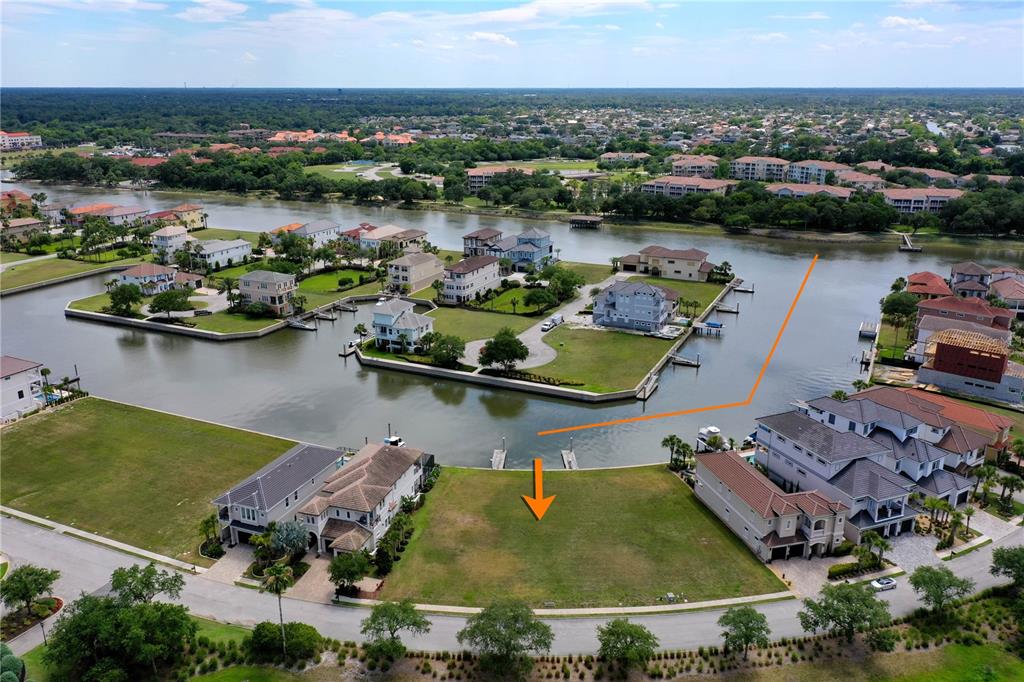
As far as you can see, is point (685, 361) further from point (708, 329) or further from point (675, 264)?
point (675, 264)

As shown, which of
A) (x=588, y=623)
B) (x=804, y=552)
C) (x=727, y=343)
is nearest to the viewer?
(x=588, y=623)

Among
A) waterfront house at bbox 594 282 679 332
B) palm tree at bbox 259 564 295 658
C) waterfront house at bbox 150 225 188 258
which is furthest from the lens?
waterfront house at bbox 150 225 188 258

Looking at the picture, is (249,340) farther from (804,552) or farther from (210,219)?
(210,219)

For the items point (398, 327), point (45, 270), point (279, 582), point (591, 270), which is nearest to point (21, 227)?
point (45, 270)

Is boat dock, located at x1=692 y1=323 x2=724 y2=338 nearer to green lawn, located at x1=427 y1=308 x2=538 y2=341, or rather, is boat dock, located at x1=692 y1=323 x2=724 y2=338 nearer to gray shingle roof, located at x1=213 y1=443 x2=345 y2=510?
green lawn, located at x1=427 y1=308 x2=538 y2=341

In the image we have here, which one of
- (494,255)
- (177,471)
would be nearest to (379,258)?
(494,255)

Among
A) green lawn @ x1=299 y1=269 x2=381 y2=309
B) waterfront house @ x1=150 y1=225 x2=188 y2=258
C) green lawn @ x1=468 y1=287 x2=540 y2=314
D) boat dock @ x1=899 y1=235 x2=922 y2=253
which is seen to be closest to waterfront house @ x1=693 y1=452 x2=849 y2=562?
green lawn @ x1=468 y1=287 x2=540 y2=314

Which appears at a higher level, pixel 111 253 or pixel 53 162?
pixel 53 162
